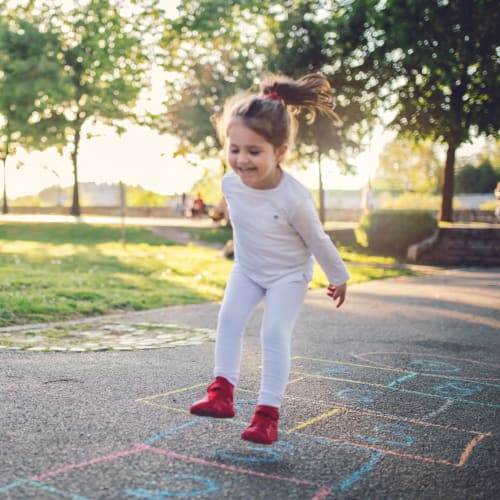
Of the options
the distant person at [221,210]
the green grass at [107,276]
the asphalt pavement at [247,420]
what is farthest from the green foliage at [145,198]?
the distant person at [221,210]

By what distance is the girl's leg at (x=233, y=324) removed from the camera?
11.5ft

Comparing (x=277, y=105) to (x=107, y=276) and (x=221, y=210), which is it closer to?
(x=221, y=210)

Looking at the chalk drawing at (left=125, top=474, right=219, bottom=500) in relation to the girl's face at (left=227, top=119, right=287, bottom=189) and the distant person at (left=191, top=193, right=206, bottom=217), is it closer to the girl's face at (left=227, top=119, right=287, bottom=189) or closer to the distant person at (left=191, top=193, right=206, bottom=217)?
the girl's face at (left=227, top=119, right=287, bottom=189)

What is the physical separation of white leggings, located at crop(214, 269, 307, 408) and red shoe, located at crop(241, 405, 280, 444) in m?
0.04

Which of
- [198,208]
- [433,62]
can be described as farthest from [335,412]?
[433,62]

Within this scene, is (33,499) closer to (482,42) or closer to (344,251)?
(344,251)

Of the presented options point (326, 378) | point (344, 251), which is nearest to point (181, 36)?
point (344, 251)

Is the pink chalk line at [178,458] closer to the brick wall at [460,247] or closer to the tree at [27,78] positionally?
the brick wall at [460,247]

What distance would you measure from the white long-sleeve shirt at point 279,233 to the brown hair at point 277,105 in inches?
9.7

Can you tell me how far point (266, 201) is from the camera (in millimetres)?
3426

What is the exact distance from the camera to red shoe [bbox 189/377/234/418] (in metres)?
3.38

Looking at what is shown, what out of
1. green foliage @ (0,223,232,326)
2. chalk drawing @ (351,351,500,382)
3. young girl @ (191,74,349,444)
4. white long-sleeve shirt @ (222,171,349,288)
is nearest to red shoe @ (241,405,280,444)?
young girl @ (191,74,349,444)

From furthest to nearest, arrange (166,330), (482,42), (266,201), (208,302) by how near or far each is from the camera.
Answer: (482,42)
(208,302)
(166,330)
(266,201)

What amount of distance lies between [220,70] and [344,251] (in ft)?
40.3
